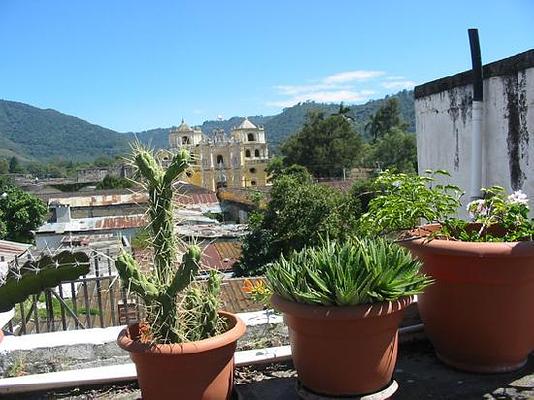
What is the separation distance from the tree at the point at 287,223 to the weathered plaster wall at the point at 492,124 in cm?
1004

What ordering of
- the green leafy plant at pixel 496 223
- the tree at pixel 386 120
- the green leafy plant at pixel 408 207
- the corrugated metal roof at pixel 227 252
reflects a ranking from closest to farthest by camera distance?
the green leafy plant at pixel 496 223 < the green leafy plant at pixel 408 207 < the corrugated metal roof at pixel 227 252 < the tree at pixel 386 120

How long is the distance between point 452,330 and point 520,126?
6.33ft

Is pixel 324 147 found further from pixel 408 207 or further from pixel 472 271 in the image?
pixel 472 271

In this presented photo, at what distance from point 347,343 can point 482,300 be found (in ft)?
2.44

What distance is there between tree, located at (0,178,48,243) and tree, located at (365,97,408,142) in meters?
45.0

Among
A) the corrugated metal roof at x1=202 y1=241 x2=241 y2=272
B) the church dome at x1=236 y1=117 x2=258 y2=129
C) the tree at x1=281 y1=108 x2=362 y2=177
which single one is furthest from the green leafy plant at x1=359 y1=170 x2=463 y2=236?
the church dome at x1=236 y1=117 x2=258 y2=129

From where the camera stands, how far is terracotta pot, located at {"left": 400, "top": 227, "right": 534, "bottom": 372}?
95.6 inches

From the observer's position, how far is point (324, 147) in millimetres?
53844

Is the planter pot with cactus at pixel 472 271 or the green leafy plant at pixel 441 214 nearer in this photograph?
the planter pot with cactus at pixel 472 271

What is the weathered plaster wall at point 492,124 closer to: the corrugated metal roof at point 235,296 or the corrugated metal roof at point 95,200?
the corrugated metal roof at point 235,296

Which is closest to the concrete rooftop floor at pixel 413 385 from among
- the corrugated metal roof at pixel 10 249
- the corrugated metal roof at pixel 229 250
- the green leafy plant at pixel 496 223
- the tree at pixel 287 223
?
the green leafy plant at pixel 496 223

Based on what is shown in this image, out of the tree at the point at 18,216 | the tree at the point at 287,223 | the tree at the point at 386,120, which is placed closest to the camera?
the tree at the point at 287,223

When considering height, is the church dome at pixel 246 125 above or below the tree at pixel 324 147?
above

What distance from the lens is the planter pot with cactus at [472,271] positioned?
2441mm
